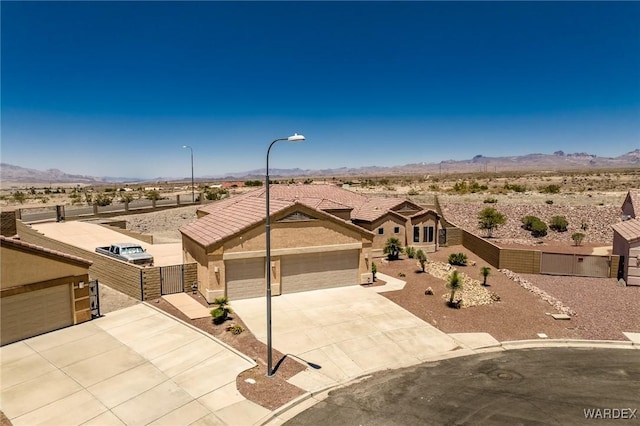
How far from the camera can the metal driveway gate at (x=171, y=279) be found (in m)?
22.3

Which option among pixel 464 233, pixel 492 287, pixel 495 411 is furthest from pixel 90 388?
pixel 464 233

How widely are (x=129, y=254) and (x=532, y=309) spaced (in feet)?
88.9

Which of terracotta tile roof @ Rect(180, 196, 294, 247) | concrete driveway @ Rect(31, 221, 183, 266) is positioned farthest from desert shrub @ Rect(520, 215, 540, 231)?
concrete driveway @ Rect(31, 221, 183, 266)

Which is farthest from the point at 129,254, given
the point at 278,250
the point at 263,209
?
the point at 278,250

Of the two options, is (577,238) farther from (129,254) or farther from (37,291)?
(37,291)

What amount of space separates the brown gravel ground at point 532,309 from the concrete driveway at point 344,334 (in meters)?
1.62

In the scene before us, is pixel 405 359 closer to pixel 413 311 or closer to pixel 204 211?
pixel 413 311

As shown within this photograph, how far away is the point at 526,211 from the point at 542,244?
11148mm

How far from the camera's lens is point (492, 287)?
25594mm

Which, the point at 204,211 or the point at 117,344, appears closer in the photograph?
the point at 117,344

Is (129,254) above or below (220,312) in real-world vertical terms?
above

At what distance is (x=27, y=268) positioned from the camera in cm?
1658

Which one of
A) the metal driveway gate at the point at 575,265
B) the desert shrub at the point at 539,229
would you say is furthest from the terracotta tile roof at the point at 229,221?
the desert shrub at the point at 539,229

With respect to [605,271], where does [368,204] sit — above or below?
above
